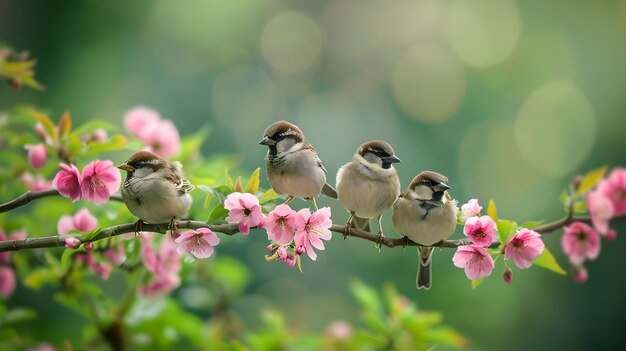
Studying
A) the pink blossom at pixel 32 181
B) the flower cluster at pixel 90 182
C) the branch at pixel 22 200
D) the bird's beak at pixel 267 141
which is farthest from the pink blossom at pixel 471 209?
the pink blossom at pixel 32 181

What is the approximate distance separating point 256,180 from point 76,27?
12.2ft

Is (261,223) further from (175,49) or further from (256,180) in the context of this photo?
(175,49)

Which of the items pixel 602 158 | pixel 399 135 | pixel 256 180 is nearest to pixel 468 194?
pixel 399 135

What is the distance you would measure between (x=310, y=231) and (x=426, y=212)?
317mm

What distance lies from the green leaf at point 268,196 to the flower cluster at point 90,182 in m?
0.23

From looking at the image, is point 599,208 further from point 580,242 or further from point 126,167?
point 126,167

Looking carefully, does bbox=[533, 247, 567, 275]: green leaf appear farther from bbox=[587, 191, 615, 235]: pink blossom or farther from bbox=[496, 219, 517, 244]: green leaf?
bbox=[587, 191, 615, 235]: pink blossom

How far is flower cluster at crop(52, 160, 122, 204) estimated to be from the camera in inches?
41.1

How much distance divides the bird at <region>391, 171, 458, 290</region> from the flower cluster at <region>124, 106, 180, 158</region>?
653 millimetres

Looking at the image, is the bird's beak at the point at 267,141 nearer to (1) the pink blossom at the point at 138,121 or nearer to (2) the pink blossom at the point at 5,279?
(1) the pink blossom at the point at 138,121

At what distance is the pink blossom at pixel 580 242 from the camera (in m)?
1.27

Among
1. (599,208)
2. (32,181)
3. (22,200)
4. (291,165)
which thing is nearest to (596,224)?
(599,208)

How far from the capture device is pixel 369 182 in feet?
4.05

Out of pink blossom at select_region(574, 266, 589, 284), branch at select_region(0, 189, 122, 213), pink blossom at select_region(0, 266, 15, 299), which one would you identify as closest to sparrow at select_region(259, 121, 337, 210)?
branch at select_region(0, 189, 122, 213)
